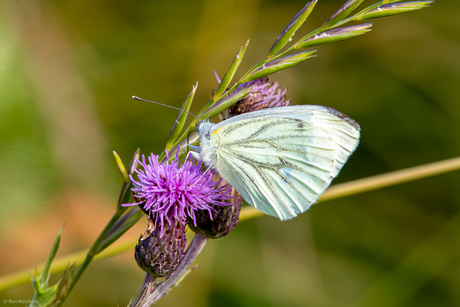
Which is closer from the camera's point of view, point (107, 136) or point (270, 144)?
point (270, 144)

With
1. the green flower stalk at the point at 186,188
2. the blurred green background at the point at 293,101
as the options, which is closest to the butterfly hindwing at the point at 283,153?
the green flower stalk at the point at 186,188

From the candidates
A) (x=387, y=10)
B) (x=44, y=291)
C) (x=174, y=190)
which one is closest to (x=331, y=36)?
(x=387, y=10)

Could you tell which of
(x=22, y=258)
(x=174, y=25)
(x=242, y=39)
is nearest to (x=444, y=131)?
(x=242, y=39)

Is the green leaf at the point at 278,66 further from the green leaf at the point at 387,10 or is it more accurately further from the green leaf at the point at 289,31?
the green leaf at the point at 387,10

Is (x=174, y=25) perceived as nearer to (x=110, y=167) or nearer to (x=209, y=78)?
(x=209, y=78)

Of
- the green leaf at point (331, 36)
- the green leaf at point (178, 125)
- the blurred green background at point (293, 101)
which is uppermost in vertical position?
the green leaf at point (331, 36)

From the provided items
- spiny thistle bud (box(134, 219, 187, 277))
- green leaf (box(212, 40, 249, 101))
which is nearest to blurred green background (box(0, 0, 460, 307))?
spiny thistle bud (box(134, 219, 187, 277))

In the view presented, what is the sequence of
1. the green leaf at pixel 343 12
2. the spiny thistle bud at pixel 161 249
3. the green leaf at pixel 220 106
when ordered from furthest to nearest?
the spiny thistle bud at pixel 161 249, the green leaf at pixel 220 106, the green leaf at pixel 343 12

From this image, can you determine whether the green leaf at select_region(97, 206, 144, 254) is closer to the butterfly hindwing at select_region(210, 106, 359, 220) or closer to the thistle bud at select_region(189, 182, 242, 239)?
the thistle bud at select_region(189, 182, 242, 239)
